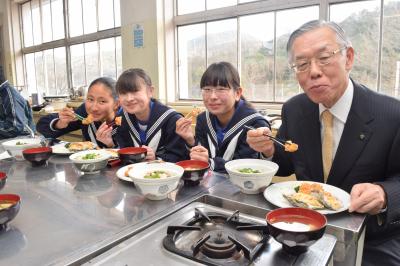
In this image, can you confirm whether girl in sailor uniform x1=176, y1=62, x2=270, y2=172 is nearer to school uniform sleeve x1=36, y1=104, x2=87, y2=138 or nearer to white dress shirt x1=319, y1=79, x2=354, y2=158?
white dress shirt x1=319, y1=79, x2=354, y2=158

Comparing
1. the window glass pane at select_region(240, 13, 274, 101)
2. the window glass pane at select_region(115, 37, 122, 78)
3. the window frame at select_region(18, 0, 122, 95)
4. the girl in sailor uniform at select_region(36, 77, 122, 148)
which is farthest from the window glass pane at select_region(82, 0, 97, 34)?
the girl in sailor uniform at select_region(36, 77, 122, 148)

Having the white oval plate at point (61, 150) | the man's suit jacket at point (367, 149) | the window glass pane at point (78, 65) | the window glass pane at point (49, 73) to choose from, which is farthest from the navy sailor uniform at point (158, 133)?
the window glass pane at point (49, 73)

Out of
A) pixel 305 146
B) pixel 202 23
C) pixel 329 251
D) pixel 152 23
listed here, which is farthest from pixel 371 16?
pixel 329 251

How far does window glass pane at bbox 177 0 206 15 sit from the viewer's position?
398 cm

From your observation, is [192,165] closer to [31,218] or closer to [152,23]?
[31,218]

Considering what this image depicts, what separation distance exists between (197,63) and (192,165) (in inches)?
121

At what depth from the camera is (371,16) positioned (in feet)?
9.48

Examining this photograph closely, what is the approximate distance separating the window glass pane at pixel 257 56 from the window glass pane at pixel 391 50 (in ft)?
3.51

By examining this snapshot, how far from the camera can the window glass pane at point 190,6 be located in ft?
13.0

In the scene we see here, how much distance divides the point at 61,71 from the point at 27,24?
5.62 ft

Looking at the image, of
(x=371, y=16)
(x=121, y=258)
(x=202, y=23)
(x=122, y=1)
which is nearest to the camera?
(x=121, y=258)

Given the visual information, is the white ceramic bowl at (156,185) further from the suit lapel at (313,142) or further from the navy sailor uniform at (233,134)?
the navy sailor uniform at (233,134)

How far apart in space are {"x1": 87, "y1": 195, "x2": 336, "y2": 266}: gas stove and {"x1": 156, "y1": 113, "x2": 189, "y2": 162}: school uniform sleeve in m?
1.01

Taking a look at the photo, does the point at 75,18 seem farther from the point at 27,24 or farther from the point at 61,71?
the point at 27,24
